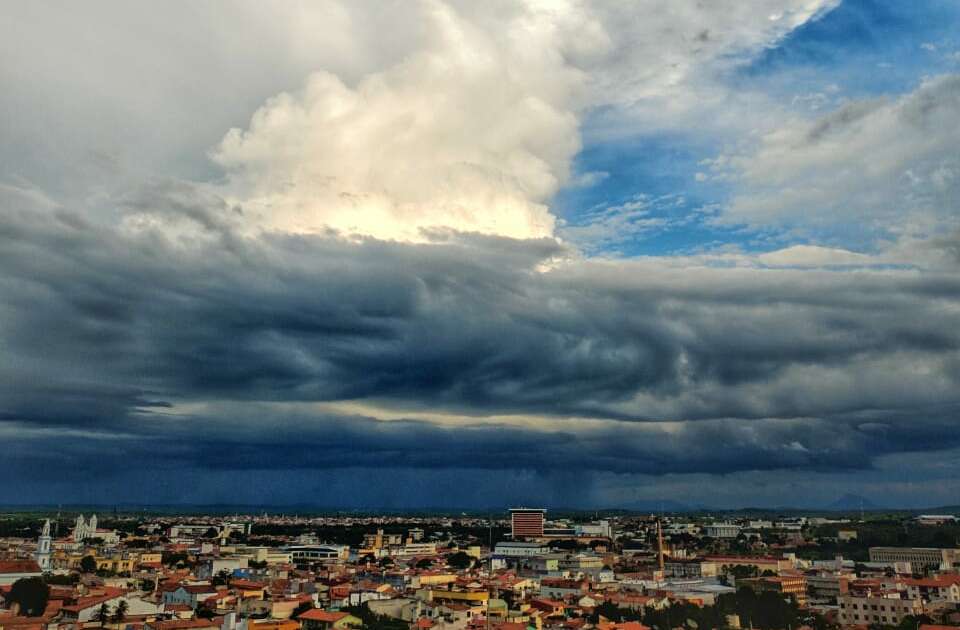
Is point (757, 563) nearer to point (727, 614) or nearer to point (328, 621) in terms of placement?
point (727, 614)

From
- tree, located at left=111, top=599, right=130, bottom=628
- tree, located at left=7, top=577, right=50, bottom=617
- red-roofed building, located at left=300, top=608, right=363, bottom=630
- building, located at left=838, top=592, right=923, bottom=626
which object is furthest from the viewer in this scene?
building, located at left=838, top=592, right=923, bottom=626

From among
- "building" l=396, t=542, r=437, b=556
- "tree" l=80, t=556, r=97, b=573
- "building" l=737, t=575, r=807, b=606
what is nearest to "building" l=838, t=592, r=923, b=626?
"building" l=737, t=575, r=807, b=606

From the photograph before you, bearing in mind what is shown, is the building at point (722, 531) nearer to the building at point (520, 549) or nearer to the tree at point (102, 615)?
the building at point (520, 549)

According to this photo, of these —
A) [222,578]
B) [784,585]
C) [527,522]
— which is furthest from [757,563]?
[527,522]

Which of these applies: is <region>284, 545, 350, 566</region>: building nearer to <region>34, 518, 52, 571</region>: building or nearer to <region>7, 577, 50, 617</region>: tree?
<region>34, 518, 52, 571</region>: building

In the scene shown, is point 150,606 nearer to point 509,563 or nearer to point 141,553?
point 141,553

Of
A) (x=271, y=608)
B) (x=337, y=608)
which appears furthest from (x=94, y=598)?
(x=337, y=608)

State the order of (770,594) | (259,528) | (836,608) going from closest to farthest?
(770,594) < (836,608) < (259,528)
